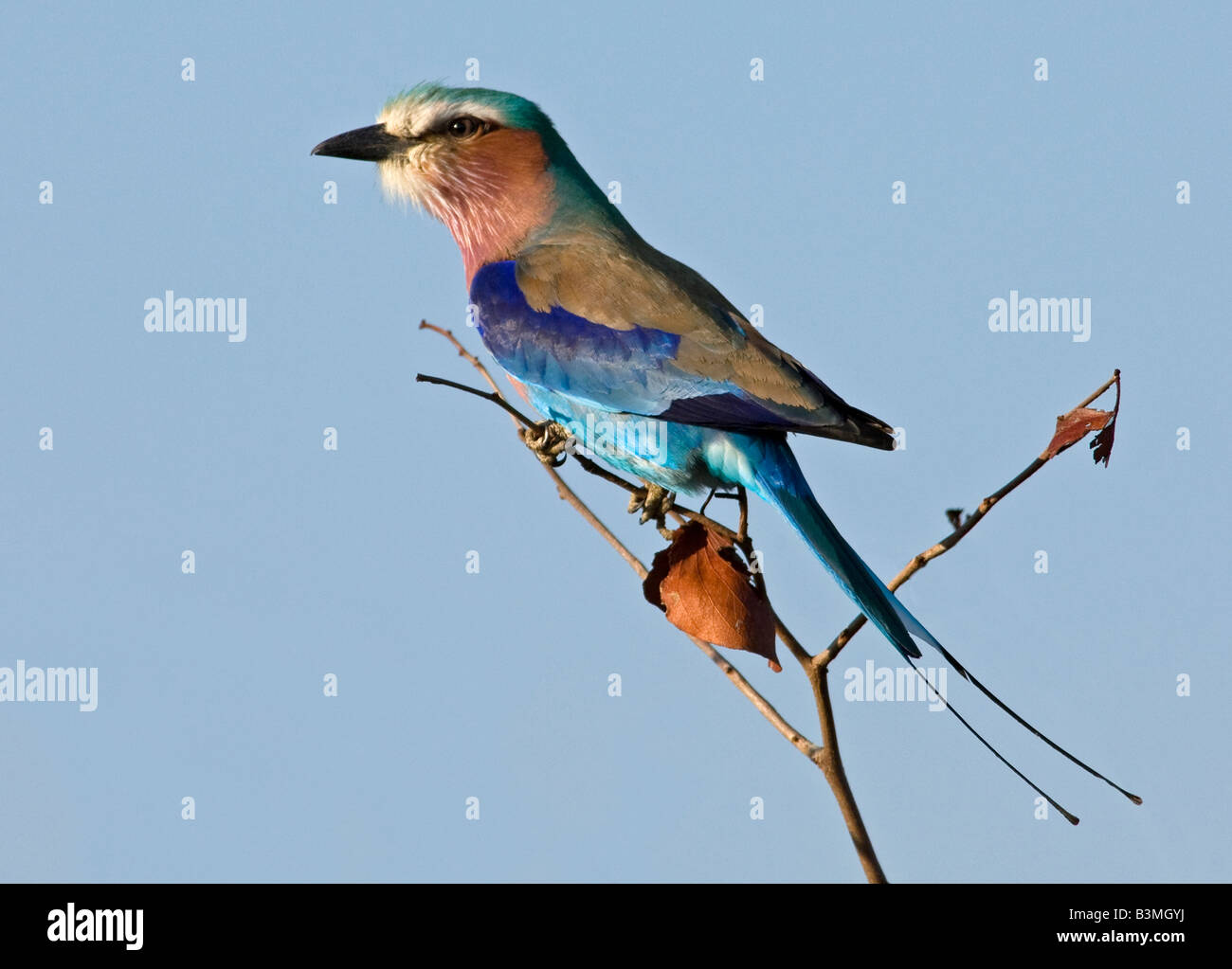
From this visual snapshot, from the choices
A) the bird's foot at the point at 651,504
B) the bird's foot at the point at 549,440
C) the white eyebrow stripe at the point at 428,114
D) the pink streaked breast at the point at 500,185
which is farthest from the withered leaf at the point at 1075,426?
the white eyebrow stripe at the point at 428,114

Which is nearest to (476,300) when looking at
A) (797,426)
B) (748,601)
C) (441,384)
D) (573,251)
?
(573,251)

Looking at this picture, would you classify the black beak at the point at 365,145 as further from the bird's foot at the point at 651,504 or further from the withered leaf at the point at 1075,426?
the withered leaf at the point at 1075,426

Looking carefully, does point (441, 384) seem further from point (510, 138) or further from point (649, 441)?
point (510, 138)

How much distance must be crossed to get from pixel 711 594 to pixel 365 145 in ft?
8.92

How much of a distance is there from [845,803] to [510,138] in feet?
10.1

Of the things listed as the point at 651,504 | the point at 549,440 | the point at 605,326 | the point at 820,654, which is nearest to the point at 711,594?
the point at 820,654

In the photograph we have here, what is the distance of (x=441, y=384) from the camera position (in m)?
3.36

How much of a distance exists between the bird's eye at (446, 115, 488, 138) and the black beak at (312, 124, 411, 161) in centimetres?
17

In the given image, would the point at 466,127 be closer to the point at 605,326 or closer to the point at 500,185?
the point at 500,185

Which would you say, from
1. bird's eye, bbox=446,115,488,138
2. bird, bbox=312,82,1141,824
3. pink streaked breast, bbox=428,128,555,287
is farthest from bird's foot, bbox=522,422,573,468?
bird's eye, bbox=446,115,488,138

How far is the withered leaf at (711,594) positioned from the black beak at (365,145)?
8.02 feet

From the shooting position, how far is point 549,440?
4.50 metres

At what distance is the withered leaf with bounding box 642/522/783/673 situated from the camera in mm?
3273
